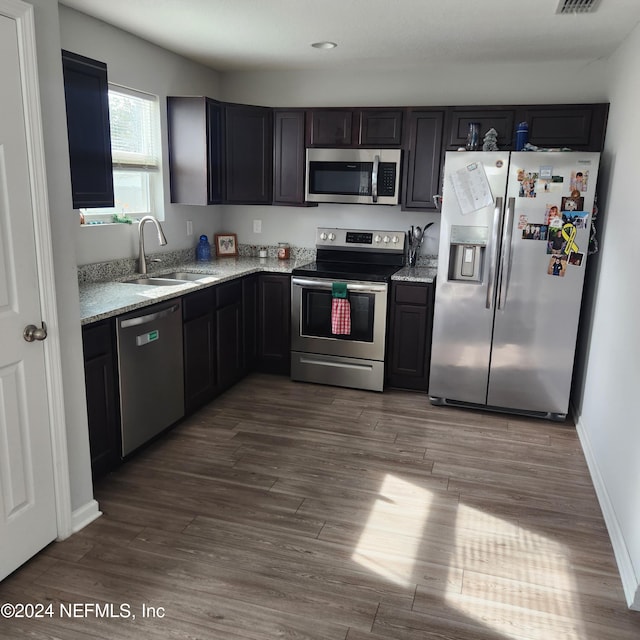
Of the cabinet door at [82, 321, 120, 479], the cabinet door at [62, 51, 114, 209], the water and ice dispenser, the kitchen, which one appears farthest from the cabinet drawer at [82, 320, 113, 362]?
the water and ice dispenser

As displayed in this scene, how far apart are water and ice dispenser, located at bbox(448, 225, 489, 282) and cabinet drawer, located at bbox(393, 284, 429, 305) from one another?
0.91 feet

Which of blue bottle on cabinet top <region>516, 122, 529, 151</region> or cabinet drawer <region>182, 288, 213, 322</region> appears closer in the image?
cabinet drawer <region>182, 288, 213, 322</region>

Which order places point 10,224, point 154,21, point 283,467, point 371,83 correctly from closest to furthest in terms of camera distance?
point 10,224 → point 283,467 → point 154,21 → point 371,83

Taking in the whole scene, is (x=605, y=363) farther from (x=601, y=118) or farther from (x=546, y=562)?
(x=601, y=118)

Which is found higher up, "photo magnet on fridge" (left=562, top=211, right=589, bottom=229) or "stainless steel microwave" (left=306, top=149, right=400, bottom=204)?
"stainless steel microwave" (left=306, top=149, right=400, bottom=204)

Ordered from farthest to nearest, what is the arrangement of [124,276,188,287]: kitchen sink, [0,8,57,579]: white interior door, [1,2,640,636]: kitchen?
[124,276,188,287]: kitchen sink → [1,2,640,636]: kitchen → [0,8,57,579]: white interior door

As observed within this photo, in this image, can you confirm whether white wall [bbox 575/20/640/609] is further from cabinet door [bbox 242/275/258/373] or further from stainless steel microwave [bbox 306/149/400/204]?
cabinet door [bbox 242/275/258/373]

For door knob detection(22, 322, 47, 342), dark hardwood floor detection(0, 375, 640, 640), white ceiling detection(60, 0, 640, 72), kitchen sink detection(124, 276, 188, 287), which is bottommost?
dark hardwood floor detection(0, 375, 640, 640)

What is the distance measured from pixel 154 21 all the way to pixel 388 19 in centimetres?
139

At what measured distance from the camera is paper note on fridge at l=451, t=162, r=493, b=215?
3719 millimetres

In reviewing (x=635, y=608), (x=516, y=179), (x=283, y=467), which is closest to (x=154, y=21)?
(x=516, y=179)

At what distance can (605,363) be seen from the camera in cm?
319

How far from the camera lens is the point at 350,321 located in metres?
4.31

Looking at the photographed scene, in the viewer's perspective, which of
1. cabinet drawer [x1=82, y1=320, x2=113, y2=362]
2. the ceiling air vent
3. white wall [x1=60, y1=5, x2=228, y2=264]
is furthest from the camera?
white wall [x1=60, y1=5, x2=228, y2=264]
